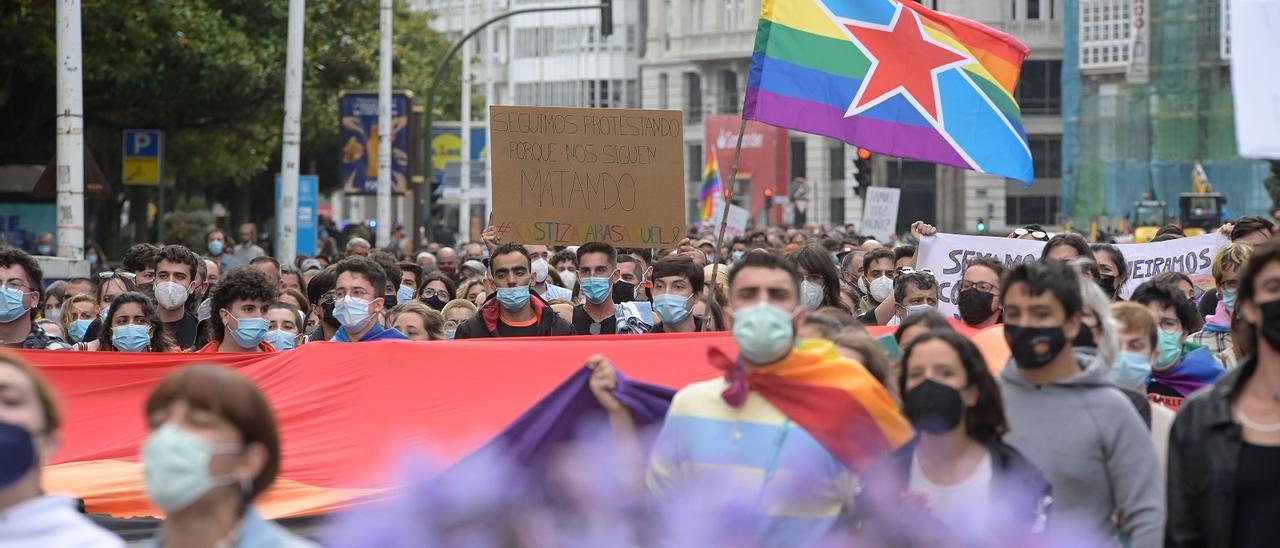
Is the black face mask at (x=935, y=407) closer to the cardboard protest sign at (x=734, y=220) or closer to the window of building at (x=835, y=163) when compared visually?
the cardboard protest sign at (x=734, y=220)

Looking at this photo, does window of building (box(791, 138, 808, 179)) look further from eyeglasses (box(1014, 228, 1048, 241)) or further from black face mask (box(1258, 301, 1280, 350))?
black face mask (box(1258, 301, 1280, 350))

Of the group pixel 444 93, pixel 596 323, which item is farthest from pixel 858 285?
pixel 444 93

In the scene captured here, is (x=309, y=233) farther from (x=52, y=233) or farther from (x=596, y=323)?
(x=596, y=323)

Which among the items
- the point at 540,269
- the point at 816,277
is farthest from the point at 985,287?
the point at 540,269

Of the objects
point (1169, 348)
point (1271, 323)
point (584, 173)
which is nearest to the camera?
point (1271, 323)

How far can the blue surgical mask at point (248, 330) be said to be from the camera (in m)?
A: 9.05

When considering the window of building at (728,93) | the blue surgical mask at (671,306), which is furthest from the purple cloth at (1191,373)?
the window of building at (728,93)

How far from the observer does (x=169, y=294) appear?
419 inches

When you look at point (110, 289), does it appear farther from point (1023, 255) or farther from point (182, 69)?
point (182, 69)

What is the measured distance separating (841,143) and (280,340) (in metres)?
70.1

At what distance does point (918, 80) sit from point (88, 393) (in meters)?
4.86

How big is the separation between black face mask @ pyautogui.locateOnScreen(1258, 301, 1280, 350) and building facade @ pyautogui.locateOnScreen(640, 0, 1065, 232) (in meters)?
62.9

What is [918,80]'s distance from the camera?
1115 cm

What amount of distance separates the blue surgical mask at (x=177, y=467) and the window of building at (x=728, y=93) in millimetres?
84072
